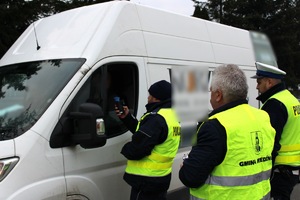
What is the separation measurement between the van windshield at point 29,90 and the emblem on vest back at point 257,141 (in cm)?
166

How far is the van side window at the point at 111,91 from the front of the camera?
11.2ft

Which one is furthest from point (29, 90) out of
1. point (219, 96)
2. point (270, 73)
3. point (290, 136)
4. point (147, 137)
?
point (290, 136)

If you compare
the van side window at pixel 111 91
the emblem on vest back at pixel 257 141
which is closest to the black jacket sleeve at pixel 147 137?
the van side window at pixel 111 91

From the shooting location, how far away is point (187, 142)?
15.1ft

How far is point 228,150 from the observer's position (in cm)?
222

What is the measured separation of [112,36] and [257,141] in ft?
6.43

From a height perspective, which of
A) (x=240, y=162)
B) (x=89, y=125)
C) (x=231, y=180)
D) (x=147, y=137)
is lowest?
(x=231, y=180)

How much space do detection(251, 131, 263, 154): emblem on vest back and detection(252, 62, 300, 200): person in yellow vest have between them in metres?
1.04

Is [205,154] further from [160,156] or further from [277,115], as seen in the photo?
[277,115]

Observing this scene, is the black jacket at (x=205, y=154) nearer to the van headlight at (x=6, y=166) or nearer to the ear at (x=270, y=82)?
the van headlight at (x=6, y=166)

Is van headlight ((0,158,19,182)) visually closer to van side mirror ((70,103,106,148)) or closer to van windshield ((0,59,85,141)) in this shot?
van windshield ((0,59,85,141))

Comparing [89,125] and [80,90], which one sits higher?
[80,90]

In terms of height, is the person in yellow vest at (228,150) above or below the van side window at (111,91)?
below

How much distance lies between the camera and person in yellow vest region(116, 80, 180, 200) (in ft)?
11.0
